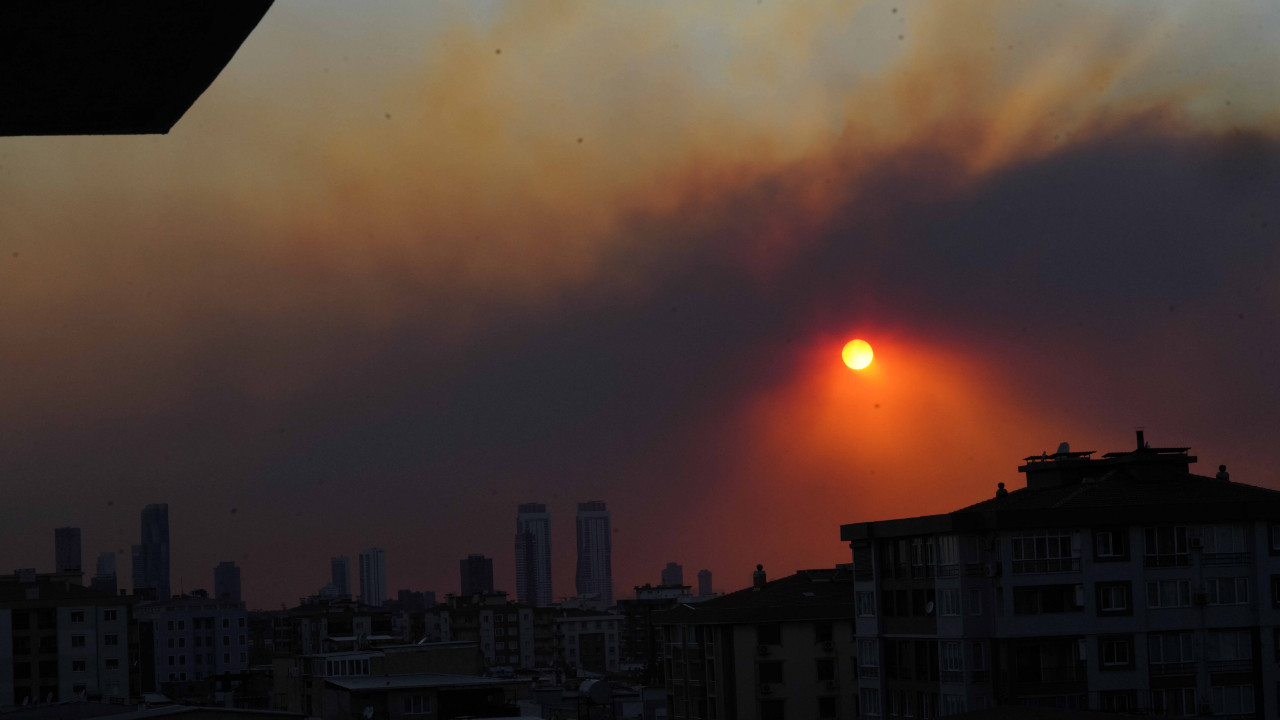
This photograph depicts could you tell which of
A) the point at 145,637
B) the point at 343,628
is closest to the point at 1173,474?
the point at 343,628

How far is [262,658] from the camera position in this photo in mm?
161250

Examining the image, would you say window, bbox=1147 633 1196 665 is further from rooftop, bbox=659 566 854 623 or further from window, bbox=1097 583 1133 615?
rooftop, bbox=659 566 854 623

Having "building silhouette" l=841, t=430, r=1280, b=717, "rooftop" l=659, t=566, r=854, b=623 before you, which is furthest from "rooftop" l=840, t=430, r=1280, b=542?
"rooftop" l=659, t=566, r=854, b=623

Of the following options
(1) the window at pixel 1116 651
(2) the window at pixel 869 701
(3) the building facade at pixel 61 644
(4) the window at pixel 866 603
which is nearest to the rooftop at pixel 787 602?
(4) the window at pixel 866 603

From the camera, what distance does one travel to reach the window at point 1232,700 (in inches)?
1797

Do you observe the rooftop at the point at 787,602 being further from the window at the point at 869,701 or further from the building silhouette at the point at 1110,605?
the building silhouette at the point at 1110,605

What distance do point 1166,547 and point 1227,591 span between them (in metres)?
2.47

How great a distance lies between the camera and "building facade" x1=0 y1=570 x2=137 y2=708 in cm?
8431

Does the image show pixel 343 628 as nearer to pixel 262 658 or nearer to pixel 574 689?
pixel 574 689

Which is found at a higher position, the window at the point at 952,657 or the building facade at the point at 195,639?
the window at the point at 952,657

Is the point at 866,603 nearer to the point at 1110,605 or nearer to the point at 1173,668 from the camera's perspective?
the point at 1110,605

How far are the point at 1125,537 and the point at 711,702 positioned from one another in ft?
83.0

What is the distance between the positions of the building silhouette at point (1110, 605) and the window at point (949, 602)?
9cm

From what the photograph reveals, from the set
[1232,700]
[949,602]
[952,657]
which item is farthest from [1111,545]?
[952,657]
